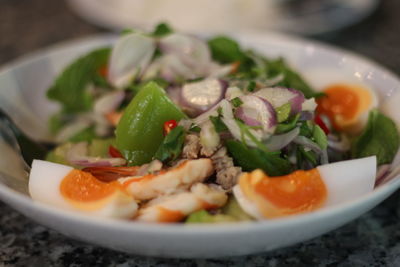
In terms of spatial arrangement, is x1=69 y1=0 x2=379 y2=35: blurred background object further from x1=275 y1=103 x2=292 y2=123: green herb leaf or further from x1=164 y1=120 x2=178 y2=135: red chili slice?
x1=275 y1=103 x2=292 y2=123: green herb leaf

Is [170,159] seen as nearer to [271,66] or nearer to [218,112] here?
[218,112]

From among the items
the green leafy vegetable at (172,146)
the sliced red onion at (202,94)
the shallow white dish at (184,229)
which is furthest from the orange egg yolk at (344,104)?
the green leafy vegetable at (172,146)

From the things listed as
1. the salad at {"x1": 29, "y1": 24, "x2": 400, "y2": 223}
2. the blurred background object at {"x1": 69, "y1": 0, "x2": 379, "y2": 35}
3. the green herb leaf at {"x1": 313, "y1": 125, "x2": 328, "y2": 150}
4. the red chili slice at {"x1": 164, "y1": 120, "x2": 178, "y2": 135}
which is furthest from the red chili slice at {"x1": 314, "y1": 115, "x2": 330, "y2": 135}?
the blurred background object at {"x1": 69, "y1": 0, "x2": 379, "y2": 35}

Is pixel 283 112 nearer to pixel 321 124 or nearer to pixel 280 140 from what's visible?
pixel 280 140

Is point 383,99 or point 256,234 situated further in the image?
point 383,99

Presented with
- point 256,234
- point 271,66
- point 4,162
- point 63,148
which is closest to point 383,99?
point 271,66

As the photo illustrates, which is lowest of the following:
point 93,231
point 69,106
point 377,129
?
point 69,106

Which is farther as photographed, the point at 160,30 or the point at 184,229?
the point at 160,30

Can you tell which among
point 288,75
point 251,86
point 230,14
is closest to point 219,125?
point 251,86

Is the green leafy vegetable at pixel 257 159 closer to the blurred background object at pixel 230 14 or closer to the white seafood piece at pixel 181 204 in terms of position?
the white seafood piece at pixel 181 204
